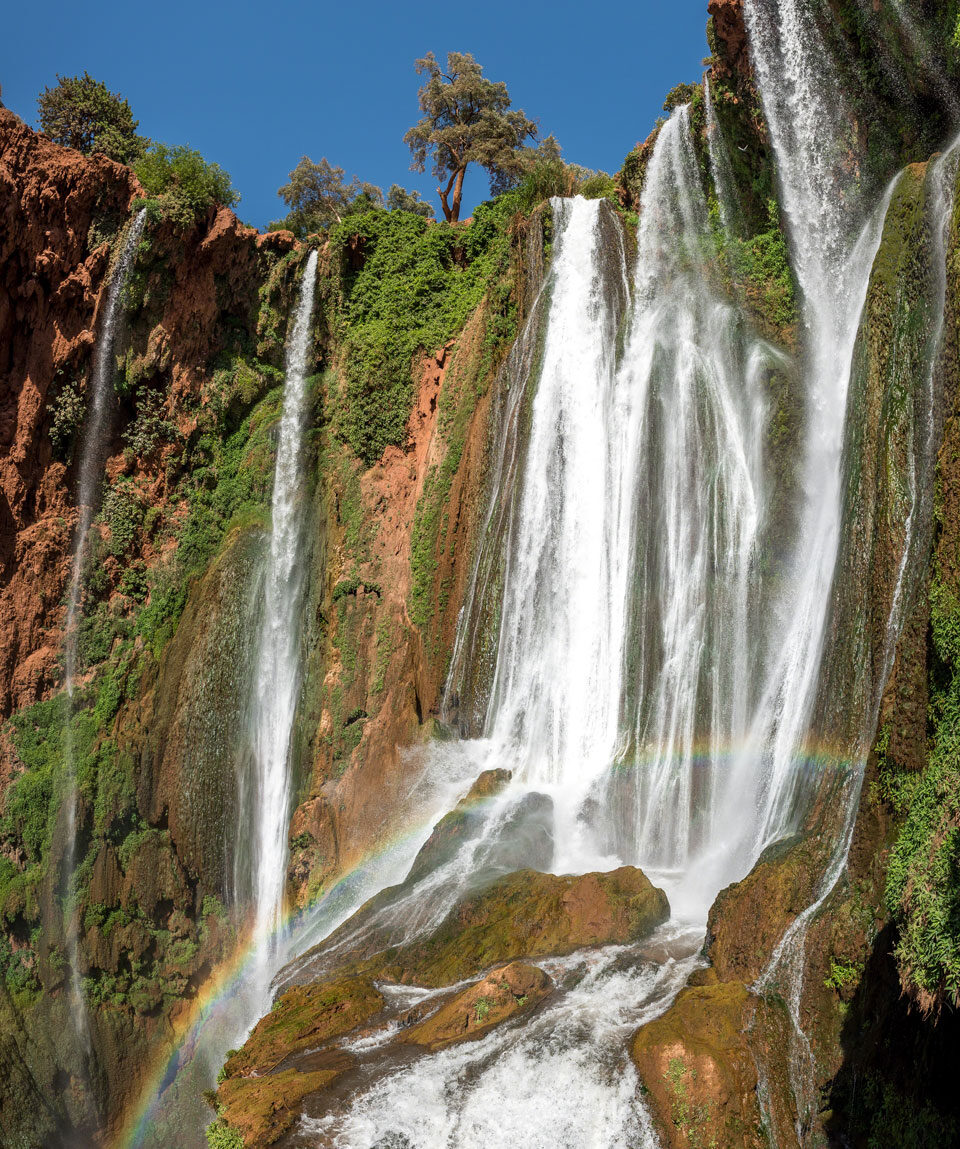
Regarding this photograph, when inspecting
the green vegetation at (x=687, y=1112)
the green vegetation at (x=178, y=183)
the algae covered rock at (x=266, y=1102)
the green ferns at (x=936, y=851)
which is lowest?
the algae covered rock at (x=266, y=1102)

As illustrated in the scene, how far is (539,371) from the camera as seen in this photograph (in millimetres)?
20766

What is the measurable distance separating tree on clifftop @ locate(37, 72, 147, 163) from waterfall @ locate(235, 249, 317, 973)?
9.75 metres

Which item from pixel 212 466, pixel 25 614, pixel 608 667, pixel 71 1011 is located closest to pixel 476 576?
pixel 608 667

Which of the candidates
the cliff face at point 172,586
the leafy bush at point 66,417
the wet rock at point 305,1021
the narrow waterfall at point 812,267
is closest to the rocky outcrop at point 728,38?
the narrow waterfall at point 812,267

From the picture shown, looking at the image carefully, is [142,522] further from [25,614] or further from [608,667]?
[608,667]

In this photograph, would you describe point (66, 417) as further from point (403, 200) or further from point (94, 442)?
point (403, 200)

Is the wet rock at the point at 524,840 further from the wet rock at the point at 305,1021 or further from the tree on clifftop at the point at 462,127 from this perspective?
the tree on clifftop at the point at 462,127

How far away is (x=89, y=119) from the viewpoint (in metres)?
29.0

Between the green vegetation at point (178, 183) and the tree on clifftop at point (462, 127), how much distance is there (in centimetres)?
1327

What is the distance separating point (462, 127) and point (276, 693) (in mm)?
23738

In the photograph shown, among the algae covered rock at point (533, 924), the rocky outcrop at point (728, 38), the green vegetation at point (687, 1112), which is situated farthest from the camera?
the rocky outcrop at point (728, 38)

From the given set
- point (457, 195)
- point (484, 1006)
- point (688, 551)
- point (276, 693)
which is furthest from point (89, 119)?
point (484, 1006)

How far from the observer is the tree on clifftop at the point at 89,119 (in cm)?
2842

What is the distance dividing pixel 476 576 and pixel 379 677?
3156mm
